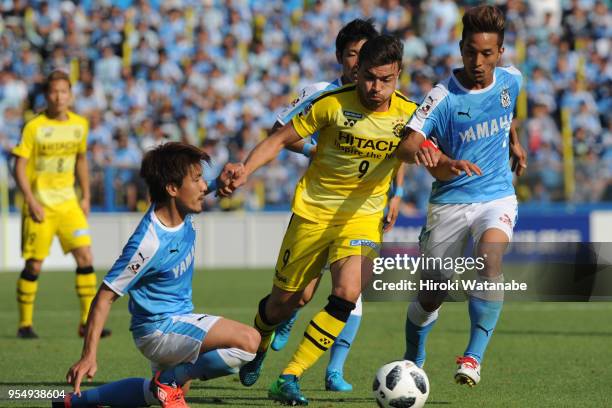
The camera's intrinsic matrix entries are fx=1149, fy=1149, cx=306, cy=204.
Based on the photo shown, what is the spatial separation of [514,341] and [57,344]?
4.25 m

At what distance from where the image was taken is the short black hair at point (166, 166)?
6418 mm

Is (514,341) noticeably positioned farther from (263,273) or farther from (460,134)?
(263,273)

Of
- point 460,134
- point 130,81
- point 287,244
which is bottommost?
point 287,244

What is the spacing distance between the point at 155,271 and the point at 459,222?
2.19 meters

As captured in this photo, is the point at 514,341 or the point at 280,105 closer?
the point at 514,341

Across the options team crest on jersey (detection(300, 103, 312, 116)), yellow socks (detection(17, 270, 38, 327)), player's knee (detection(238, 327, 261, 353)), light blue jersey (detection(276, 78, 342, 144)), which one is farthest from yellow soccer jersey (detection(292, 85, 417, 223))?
yellow socks (detection(17, 270, 38, 327))

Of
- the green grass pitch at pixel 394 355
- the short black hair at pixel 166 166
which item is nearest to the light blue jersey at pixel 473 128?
the green grass pitch at pixel 394 355

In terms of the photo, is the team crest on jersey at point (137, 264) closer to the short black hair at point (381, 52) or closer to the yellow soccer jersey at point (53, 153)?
the short black hair at point (381, 52)

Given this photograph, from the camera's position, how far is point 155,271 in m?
6.34

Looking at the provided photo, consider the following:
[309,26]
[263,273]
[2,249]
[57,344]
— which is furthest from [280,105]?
[57,344]

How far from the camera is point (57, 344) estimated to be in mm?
10648

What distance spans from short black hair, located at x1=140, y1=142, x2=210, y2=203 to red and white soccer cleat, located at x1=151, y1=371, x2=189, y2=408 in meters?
1.03

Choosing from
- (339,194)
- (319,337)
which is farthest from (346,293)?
(339,194)

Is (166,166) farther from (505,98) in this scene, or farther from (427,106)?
(505,98)
